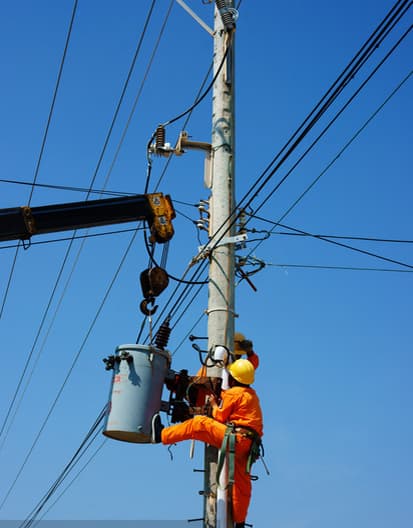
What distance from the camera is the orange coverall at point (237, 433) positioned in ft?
18.6

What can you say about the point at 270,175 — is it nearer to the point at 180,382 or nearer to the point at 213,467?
the point at 180,382

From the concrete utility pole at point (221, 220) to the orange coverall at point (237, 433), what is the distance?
13 cm

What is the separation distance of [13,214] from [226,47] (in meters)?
2.96

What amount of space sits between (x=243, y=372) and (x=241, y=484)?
93 cm

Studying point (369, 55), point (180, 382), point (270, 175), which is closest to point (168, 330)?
point (180, 382)

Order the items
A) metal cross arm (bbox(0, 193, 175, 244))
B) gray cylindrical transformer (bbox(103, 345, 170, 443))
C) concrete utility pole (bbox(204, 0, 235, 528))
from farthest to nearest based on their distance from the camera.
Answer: metal cross arm (bbox(0, 193, 175, 244))
gray cylindrical transformer (bbox(103, 345, 170, 443))
concrete utility pole (bbox(204, 0, 235, 528))

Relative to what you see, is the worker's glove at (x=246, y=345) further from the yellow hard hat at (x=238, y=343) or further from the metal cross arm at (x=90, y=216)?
the metal cross arm at (x=90, y=216)

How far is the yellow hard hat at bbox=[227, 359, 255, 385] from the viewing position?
607 cm

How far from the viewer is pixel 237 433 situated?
226 inches

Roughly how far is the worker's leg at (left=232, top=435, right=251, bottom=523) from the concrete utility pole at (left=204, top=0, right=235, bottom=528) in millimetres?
81

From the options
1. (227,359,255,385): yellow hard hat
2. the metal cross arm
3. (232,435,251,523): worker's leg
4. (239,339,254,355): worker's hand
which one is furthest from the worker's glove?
the metal cross arm

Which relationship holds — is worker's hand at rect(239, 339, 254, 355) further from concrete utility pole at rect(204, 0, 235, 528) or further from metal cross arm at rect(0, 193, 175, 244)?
metal cross arm at rect(0, 193, 175, 244)

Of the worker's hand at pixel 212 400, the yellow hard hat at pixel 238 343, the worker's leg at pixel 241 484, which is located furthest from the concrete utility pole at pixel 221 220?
the yellow hard hat at pixel 238 343

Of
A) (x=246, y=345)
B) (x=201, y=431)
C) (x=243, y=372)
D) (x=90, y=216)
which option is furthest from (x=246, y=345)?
(x=90, y=216)
